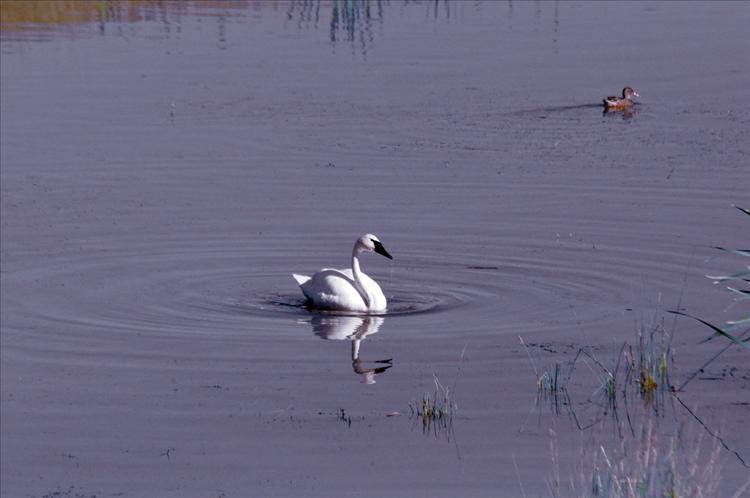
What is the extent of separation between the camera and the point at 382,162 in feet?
64.4

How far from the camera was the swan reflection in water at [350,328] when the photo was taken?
40.6ft

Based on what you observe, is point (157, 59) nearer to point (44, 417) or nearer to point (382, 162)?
point (382, 162)

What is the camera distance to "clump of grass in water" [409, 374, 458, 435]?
9625 millimetres

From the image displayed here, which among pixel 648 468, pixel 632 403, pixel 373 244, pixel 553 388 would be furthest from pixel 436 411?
pixel 373 244

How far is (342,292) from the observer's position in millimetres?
13805

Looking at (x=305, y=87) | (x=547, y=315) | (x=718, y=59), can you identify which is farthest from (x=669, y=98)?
(x=547, y=315)

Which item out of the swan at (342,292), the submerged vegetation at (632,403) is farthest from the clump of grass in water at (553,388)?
the swan at (342,292)

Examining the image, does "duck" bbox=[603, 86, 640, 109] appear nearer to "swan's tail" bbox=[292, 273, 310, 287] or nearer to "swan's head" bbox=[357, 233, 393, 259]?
"swan's head" bbox=[357, 233, 393, 259]

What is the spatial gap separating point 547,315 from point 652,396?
294 centimetres

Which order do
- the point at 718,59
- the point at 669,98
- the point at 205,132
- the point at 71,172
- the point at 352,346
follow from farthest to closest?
the point at 718,59 → the point at 669,98 → the point at 205,132 → the point at 71,172 → the point at 352,346

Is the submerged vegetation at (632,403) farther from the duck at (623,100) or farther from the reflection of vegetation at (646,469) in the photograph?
the duck at (623,100)

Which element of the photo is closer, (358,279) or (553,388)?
(553,388)

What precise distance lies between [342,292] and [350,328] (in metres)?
0.63

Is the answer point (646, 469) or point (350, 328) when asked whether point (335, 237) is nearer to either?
point (350, 328)
